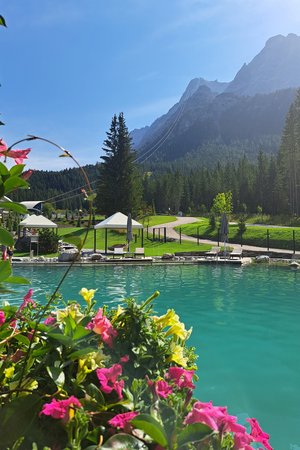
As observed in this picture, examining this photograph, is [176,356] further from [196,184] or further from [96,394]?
[196,184]

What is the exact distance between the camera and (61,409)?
777mm

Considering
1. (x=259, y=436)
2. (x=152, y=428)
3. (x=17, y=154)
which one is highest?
(x=17, y=154)

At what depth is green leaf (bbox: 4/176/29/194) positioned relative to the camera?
1028 millimetres

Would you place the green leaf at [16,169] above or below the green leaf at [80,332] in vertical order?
above

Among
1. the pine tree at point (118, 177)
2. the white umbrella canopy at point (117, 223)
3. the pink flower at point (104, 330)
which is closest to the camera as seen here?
the pink flower at point (104, 330)

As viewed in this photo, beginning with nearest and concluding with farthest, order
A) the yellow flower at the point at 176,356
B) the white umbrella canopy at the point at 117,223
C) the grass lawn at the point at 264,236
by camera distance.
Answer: the yellow flower at the point at 176,356
the white umbrella canopy at the point at 117,223
the grass lawn at the point at 264,236

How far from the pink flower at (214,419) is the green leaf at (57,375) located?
33 centimetres

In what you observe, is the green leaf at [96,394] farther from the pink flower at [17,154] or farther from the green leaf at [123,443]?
the pink flower at [17,154]

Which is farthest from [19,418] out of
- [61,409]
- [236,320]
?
[236,320]

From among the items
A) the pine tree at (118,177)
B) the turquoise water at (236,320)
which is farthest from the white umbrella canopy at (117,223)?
the pine tree at (118,177)

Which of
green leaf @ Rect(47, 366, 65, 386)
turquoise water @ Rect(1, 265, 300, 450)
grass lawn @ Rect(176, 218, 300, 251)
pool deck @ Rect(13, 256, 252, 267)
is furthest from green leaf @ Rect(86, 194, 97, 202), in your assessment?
grass lawn @ Rect(176, 218, 300, 251)

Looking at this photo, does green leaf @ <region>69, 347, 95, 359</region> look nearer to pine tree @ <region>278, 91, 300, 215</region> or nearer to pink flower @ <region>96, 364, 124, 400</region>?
pink flower @ <region>96, 364, 124, 400</region>

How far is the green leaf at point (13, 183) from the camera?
1.03 meters

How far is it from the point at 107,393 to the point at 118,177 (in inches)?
1650
